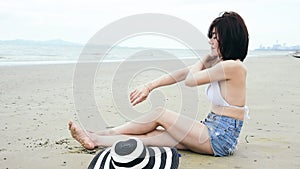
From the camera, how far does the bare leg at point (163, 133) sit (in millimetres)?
3020

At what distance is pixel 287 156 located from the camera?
10.0ft

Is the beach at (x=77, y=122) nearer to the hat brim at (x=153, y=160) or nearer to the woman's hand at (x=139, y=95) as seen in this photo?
the hat brim at (x=153, y=160)

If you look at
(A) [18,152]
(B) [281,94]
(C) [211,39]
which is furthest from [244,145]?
(B) [281,94]

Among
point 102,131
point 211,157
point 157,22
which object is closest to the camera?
point 157,22

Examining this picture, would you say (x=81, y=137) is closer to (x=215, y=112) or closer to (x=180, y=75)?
(x=180, y=75)

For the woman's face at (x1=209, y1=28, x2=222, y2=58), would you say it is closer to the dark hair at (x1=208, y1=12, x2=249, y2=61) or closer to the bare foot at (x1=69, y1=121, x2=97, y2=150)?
the dark hair at (x1=208, y1=12, x2=249, y2=61)

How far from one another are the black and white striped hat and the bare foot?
467mm

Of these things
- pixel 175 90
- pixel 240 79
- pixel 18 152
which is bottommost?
pixel 175 90

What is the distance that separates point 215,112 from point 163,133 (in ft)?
1.45

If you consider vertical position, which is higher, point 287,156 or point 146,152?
point 146,152

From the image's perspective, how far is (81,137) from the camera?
3.15 m

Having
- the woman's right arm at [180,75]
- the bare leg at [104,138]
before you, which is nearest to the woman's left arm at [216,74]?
the woman's right arm at [180,75]

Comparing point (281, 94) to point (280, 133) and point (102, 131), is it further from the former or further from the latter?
point (102, 131)

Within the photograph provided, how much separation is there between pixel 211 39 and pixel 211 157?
895 mm
